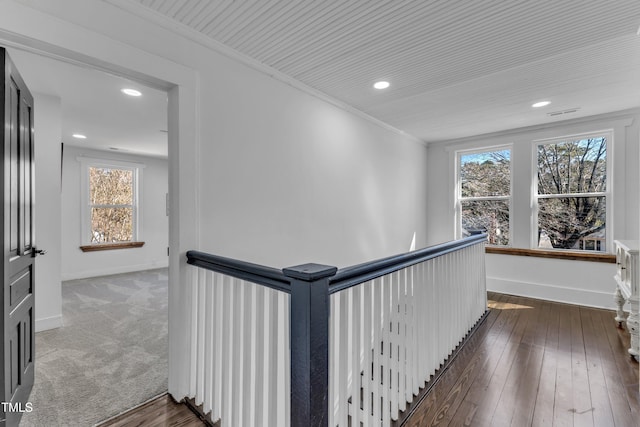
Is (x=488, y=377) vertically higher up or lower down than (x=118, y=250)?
lower down

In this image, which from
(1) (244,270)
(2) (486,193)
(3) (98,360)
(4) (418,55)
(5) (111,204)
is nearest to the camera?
(1) (244,270)

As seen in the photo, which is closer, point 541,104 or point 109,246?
point 541,104

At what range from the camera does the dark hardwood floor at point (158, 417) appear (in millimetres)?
1676

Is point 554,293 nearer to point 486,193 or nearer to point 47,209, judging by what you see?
point 486,193

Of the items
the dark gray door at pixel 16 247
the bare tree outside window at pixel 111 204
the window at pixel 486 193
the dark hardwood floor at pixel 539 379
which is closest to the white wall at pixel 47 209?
the dark gray door at pixel 16 247

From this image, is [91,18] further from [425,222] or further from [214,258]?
[425,222]

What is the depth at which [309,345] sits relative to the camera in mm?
1056

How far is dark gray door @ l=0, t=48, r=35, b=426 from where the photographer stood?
57.5 inches

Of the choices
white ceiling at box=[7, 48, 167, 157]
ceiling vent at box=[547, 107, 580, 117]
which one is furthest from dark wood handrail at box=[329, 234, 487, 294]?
ceiling vent at box=[547, 107, 580, 117]

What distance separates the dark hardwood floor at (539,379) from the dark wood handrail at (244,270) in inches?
49.2

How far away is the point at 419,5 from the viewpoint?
1.68 meters

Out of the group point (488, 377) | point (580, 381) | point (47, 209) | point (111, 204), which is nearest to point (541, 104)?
point (580, 381)

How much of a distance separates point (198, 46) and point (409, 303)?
215cm

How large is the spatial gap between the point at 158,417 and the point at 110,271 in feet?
16.1
